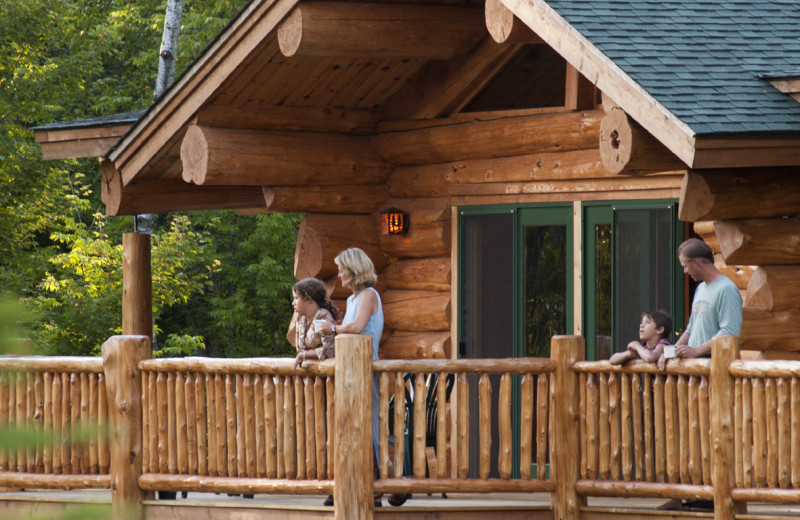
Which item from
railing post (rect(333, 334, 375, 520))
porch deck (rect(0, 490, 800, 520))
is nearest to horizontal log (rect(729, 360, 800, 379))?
porch deck (rect(0, 490, 800, 520))

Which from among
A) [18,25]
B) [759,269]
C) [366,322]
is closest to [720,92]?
[759,269]

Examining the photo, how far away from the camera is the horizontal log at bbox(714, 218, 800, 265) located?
6891mm

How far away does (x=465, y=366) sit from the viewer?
263 inches

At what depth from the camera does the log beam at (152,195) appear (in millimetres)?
10727

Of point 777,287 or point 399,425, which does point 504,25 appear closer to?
point 777,287

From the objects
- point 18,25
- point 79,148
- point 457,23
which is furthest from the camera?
point 18,25

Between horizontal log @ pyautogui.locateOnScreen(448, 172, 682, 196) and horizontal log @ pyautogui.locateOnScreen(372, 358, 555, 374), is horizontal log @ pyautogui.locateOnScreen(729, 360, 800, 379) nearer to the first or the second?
horizontal log @ pyautogui.locateOnScreen(372, 358, 555, 374)

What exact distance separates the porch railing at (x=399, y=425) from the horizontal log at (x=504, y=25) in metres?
2.16

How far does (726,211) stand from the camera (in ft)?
22.2

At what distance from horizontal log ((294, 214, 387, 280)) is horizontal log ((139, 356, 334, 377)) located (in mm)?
3038

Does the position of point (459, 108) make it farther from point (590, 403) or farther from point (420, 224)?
point (590, 403)

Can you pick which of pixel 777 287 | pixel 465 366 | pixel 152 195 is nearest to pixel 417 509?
pixel 465 366

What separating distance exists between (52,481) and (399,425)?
246 centimetres

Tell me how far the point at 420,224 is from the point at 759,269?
3.57 m
